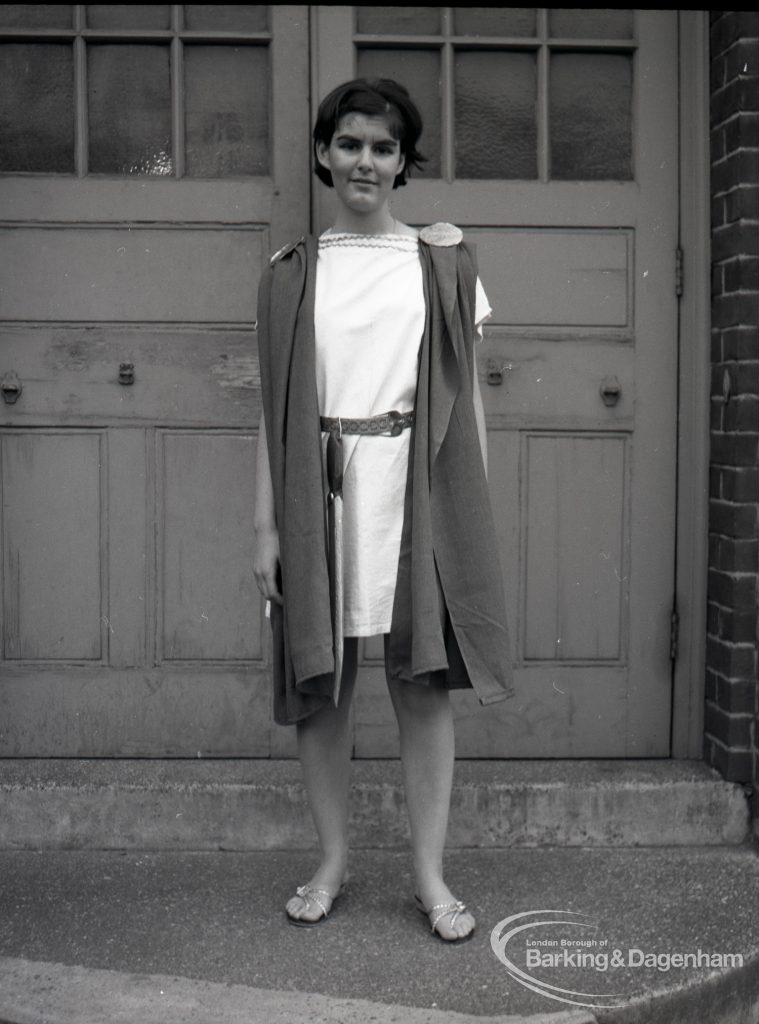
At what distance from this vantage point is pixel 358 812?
3355 millimetres

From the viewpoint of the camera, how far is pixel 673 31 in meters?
3.45

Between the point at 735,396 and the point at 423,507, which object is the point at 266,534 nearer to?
the point at 423,507

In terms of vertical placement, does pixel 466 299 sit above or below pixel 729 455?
above

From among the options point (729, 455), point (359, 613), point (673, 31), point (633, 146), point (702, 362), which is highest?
point (673, 31)

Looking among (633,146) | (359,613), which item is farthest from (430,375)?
(633,146)

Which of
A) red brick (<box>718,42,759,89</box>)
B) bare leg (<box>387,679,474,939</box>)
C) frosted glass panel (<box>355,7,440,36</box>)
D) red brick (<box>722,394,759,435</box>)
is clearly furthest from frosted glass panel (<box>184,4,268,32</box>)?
bare leg (<box>387,679,474,939</box>)

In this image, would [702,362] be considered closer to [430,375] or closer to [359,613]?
[430,375]

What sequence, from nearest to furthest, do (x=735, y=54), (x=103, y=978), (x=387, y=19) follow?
1. (x=103, y=978)
2. (x=735, y=54)
3. (x=387, y=19)

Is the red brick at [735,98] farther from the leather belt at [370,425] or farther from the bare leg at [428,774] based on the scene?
the bare leg at [428,774]

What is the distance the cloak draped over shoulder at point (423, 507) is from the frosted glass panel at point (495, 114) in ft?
2.88

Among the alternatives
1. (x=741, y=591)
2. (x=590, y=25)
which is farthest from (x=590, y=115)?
(x=741, y=591)

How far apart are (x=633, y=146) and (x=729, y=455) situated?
3.10 ft

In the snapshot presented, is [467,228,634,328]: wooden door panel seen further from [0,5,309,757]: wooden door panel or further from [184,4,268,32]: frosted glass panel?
[184,4,268,32]: frosted glass panel

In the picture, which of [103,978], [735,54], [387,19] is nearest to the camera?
[103,978]
